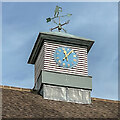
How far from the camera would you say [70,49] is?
1163 inches

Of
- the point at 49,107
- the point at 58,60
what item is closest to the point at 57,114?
the point at 49,107

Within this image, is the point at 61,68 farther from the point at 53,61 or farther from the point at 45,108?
the point at 45,108

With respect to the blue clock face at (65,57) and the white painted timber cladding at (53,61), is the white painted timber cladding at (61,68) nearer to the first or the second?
the white painted timber cladding at (53,61)

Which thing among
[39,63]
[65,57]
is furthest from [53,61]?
[39,63]

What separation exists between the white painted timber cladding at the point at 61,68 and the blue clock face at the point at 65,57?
0.23 metres

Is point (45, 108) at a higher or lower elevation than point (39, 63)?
lower

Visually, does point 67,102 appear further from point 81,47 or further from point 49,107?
point 81,47

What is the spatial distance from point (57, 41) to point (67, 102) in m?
4.33

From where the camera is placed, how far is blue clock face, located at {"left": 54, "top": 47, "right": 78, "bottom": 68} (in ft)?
94.2

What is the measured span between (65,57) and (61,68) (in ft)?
2.77

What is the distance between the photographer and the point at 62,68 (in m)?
28.6

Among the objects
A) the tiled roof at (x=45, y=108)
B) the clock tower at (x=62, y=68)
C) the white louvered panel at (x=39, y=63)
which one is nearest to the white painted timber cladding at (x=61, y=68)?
the clock tower at (x=62, y=68)

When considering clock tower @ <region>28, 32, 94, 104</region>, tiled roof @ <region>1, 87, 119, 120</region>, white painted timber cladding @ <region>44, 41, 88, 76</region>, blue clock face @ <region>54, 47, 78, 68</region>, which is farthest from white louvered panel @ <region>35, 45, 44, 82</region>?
tiled roof @ <region>1, 87, 119, 120</region>

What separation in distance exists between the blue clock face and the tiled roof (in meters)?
2.66
